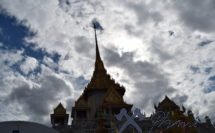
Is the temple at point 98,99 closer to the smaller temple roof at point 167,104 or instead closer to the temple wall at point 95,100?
the temple wall at point 95,100

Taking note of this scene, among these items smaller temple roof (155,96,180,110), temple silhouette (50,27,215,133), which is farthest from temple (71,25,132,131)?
smaller temple roof (155,96,180,110)

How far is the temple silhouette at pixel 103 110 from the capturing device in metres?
41.9

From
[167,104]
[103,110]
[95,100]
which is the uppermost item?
[95,100]

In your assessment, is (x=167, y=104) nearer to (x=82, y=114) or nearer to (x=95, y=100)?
(x=95, y=100)

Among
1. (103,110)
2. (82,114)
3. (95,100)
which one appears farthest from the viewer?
(95,100)

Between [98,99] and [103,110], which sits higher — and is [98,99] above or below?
above

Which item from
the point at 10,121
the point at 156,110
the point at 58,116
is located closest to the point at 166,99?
the point at 156,110

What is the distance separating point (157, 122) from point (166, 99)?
43.8ft

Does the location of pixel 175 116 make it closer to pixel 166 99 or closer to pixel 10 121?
pixel 10 121

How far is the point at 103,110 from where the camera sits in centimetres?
4972

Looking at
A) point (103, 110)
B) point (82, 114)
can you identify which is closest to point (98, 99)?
point (82, 114)

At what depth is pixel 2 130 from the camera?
1184 inches

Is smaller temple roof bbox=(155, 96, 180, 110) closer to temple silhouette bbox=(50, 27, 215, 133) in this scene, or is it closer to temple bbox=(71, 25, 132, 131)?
temple silhouette bbox=(50, 27, 215, 133)

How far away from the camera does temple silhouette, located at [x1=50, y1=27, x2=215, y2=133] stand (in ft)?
138
